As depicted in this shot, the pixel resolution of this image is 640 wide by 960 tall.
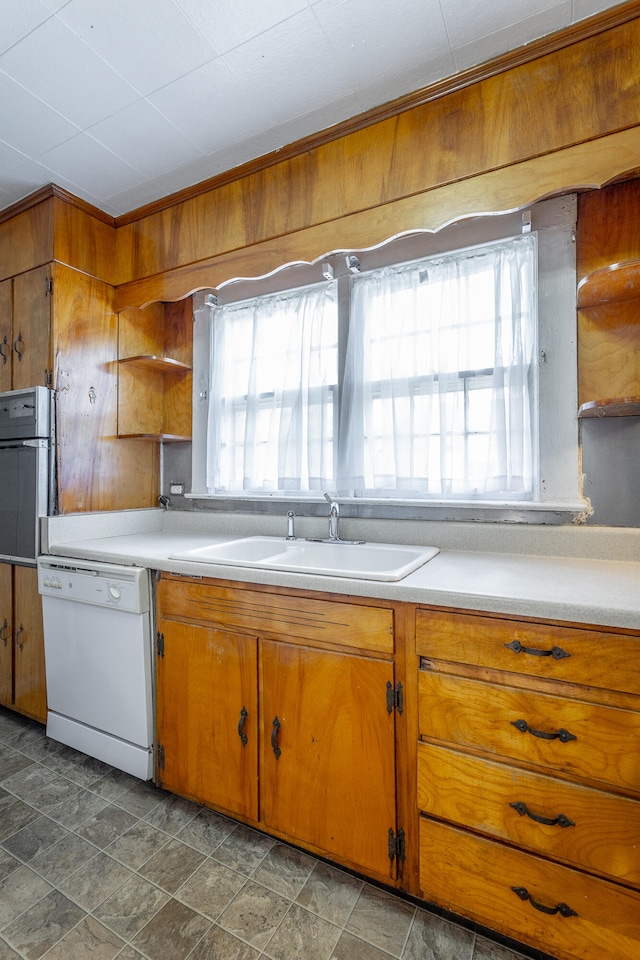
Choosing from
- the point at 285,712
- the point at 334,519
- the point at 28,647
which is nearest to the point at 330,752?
the point at 285,712

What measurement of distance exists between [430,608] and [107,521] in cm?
187

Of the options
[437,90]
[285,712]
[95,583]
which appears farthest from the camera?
[95,583]

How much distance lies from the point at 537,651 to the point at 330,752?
28.4 inches

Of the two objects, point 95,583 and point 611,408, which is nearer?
point 611,408

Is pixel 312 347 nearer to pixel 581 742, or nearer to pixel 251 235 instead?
pixel 251 235

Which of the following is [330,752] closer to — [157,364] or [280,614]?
[280,614]

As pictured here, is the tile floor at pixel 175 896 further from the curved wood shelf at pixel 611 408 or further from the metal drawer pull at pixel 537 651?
the curved wood shelf at pixel 611 408

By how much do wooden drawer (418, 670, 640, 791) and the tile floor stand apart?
0.57 metres

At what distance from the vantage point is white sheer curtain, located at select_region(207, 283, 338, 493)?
7.22 feet

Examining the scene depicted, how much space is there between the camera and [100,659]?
1925 mm

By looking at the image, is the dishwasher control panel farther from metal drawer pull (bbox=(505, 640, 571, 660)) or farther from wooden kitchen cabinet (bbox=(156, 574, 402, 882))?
metal drawer pull (bbox=(505, 640, 571, 660))

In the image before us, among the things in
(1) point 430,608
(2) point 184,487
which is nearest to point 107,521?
(2) point 184,487

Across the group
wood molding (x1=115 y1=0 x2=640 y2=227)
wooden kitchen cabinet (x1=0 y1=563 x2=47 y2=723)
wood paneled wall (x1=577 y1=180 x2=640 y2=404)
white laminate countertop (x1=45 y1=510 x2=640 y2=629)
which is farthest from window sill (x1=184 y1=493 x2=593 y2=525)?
wood molding (x1=115 y1=0 x2=640 y2=227)

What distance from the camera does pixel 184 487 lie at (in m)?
2.66
